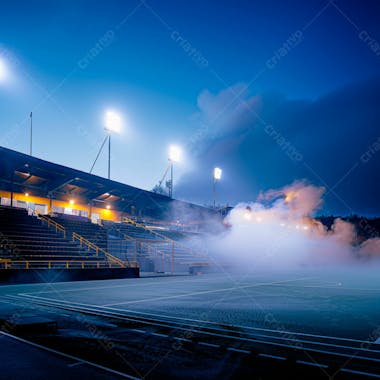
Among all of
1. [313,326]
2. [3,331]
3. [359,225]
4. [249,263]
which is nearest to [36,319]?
[3,331]

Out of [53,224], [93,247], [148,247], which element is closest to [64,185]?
[53,224]

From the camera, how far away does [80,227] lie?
96.1 ft

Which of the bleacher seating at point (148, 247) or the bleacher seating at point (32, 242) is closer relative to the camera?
the bleacher seating at point (32, 242)

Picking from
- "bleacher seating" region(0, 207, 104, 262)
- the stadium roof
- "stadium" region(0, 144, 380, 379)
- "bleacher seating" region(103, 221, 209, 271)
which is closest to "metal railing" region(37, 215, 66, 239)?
"bleacher seating" region(0, 207, 104, 262)

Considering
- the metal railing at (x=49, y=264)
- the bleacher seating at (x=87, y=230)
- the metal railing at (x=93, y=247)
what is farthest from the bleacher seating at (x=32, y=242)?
the bleacher seating at (x=87, y=230)

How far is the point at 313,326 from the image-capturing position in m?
6.59

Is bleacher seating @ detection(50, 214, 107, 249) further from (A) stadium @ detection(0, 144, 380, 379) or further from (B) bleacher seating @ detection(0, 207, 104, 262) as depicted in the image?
(A) stadium @ detection(0, 144, 380, 379)

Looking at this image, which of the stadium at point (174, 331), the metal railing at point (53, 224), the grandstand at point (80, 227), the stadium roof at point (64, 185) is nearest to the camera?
the stadium at point (174, 331)

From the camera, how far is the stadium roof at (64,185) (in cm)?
2688

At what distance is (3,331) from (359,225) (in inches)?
3262

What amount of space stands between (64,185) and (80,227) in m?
5.66

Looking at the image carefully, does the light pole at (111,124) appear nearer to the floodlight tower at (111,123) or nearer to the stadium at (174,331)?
the floodlight tower at (111,123)

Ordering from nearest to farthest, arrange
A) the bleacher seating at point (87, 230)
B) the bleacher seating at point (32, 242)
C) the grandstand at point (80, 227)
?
the bleacher seating at point (32, 242) → the grandstand at point (80, 227) → the bleacher seating at point (87, 230)

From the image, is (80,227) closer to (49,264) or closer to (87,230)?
(87,230)
